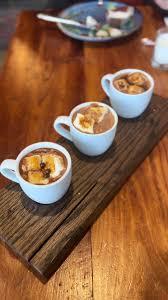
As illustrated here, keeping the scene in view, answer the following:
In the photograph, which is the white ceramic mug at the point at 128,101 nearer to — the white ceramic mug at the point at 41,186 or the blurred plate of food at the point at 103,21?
the white ceramic mug at the point at 41,186

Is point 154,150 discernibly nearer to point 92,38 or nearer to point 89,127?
point 89,127

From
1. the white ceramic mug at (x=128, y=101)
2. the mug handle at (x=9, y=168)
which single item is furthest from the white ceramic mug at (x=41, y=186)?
the white ceramic mug at (x=128, y=101)

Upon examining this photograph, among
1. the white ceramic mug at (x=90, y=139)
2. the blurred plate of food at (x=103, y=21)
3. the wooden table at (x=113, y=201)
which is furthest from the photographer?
the blurred plate of food at (x=103, y=21)

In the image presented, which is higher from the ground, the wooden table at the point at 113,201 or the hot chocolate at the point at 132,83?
the hot chocolate at the point at 132,83

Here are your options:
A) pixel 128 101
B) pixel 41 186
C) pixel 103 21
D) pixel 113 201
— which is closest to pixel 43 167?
pixel 41 186

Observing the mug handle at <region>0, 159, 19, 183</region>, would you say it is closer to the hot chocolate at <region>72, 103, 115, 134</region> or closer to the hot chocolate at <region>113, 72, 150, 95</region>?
the hot chocolate at <region>72, 103, 115, 134</region>

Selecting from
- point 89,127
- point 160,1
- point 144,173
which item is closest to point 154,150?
point 144,173
